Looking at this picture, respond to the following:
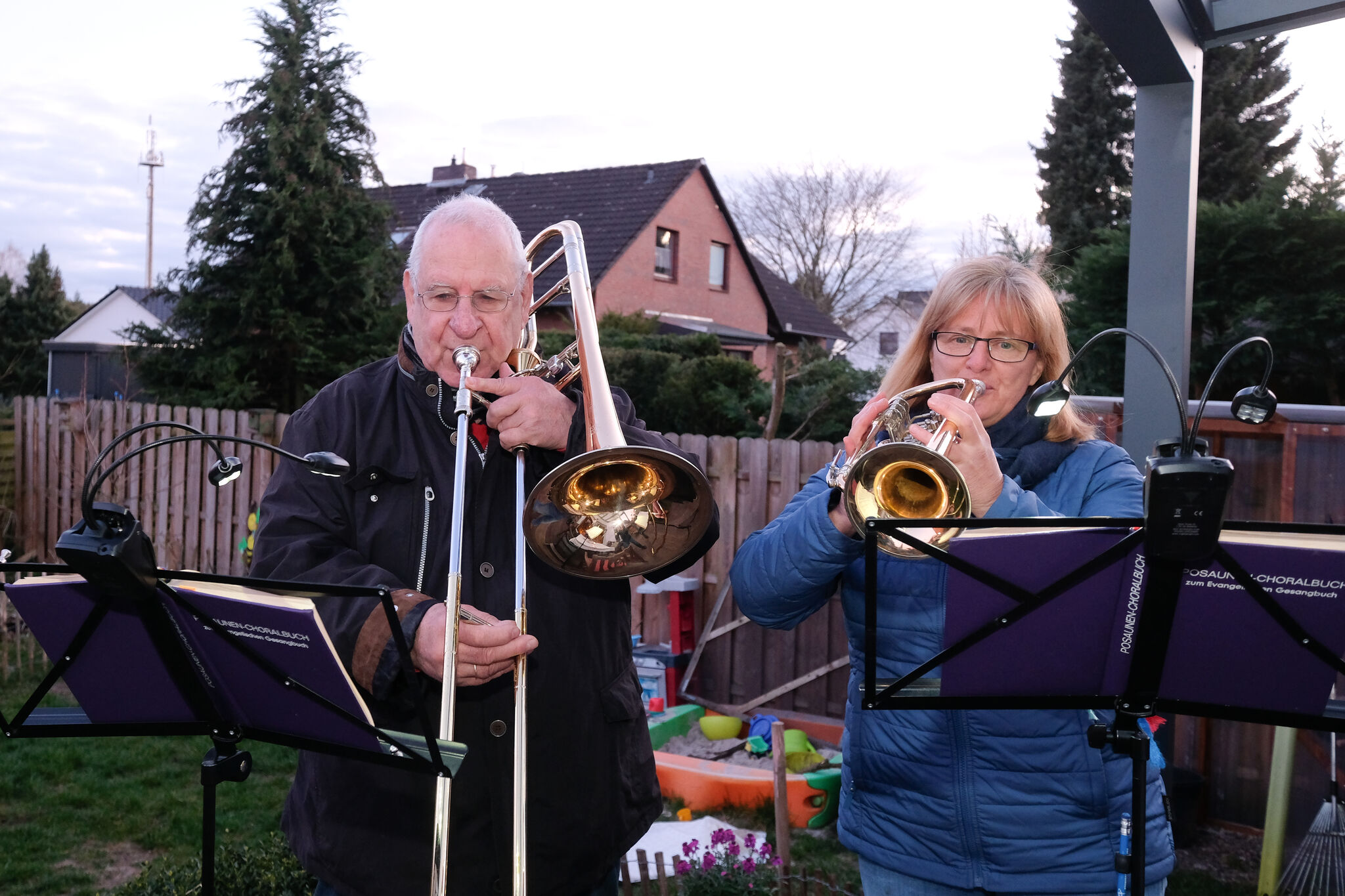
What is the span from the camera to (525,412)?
2086 millimetres

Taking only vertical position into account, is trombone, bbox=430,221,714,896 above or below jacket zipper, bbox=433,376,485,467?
below

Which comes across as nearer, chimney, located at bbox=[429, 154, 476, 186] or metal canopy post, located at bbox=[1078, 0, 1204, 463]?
metal canopy post, located at bbox=[1078, 0, 1204, 463]

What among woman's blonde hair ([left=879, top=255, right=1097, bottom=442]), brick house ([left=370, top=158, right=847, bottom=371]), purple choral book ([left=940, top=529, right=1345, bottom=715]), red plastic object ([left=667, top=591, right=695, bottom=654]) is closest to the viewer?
purple choral book ([left=940, top=529, right=1345, bottom=715])

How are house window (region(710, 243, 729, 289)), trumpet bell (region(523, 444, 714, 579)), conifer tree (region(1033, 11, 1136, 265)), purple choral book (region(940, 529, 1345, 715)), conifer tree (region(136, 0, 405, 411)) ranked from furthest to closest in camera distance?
house window (region(710, 243, 729, 289)) < conifer tree (region(1033, 11, 1136, 265)) < conifer tree (region(136, 0, 405, 411)) < trumpet bell (region(523, 444, 714, 579)) < purple choral book (region(940, 529, 1345, 715))

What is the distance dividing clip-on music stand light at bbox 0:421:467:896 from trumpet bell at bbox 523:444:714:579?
0.40 metres

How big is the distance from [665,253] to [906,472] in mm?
23050

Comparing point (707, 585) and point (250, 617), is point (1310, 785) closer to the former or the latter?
point (707, 585)

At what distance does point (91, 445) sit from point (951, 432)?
897 centimetres

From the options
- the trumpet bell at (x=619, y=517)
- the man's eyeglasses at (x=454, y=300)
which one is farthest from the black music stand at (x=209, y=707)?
the man's eyeglasses at (x=454, y=300)

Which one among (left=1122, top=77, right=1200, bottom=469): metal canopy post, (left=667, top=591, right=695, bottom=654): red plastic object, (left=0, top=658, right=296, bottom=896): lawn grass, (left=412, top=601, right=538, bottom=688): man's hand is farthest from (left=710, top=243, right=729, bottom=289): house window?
(left=412, top=601, right=538, bottom=688): man's hand

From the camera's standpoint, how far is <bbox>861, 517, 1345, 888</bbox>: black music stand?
1.75 meters

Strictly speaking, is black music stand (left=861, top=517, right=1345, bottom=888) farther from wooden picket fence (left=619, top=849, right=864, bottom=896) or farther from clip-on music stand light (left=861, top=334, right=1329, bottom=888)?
wooden picket fence (left=619, top=849, right=864, bottom=896)

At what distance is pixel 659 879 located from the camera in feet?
11.3

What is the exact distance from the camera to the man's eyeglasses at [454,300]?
224 centimetres
